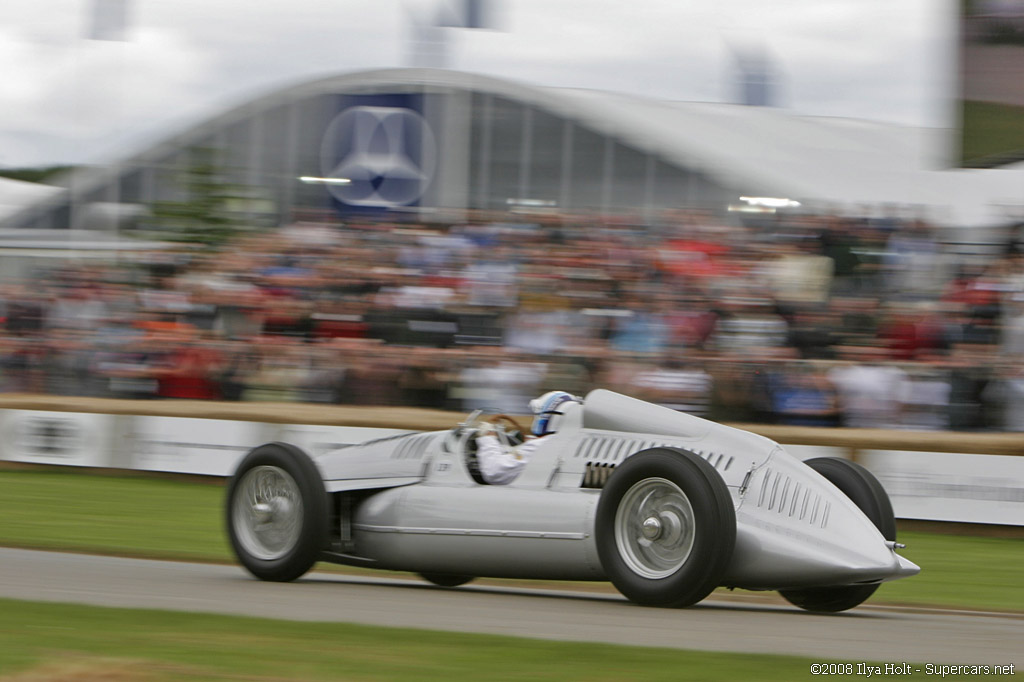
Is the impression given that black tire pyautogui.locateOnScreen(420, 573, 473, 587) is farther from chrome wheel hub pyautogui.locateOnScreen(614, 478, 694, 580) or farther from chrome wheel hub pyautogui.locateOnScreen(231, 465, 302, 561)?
chrome wheel hub pyautogui.locateOnScreen(614, 478, 694, 580)

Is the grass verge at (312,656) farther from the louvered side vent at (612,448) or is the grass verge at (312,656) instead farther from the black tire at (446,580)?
the black tire at (446,580)

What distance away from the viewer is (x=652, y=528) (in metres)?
6.05

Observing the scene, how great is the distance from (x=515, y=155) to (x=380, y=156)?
2.54 meters

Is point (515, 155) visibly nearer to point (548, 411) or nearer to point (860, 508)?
point (548, 411)

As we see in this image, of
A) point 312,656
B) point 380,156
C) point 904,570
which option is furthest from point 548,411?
point 380,156

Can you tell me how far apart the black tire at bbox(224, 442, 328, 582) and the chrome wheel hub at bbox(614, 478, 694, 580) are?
1.75 m

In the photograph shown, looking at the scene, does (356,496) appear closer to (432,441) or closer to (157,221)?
(432,441)

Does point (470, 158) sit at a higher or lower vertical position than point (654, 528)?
higher

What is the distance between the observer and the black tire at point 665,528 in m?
5.75

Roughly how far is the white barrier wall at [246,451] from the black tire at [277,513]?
543cm

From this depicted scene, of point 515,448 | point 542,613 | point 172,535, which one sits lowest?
point 172,535

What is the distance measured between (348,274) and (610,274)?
2.99m

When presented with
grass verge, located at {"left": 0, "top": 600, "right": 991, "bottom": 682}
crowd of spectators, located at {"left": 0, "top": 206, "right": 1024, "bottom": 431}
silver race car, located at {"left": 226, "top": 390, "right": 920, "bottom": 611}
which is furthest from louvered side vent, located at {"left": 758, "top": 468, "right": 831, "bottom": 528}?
crowd of spectators, located at {"left": 0, "top": 206, "right": 1024, "bottom": 431}

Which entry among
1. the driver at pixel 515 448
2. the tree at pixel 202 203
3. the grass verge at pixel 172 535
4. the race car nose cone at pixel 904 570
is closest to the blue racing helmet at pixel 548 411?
the driver at pixel 515 448
